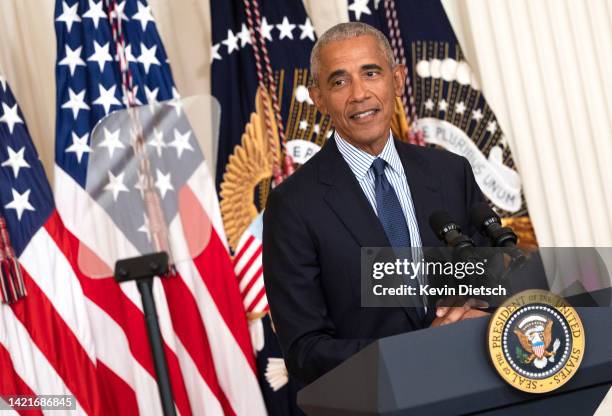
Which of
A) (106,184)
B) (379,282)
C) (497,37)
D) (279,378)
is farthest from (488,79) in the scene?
(379,282)

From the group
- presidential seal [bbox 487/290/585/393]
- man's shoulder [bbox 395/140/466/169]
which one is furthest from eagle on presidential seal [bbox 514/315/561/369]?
man's shoulder [bbox 395/140/466/169]

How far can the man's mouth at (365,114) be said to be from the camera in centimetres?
220

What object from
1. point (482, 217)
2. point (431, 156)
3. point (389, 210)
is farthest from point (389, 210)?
point (482, 217)

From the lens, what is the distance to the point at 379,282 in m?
1.45

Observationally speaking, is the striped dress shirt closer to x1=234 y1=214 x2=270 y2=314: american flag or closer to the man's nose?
the man's nose

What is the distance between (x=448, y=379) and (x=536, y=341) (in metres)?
0.15

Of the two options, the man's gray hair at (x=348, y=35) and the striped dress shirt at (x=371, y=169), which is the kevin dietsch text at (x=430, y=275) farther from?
the man's gray hair at (x=348, y=35)

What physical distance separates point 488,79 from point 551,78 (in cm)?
34

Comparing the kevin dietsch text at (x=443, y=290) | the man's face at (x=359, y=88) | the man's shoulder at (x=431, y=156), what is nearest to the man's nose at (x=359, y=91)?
the man's face at (x=359, y=88)

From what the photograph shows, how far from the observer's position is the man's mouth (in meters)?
2.20

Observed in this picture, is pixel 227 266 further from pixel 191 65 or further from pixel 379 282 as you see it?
pixel 379 282

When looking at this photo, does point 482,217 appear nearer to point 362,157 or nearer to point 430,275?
point 430,275

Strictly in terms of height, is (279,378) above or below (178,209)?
below

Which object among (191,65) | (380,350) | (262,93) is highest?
(191,65)
